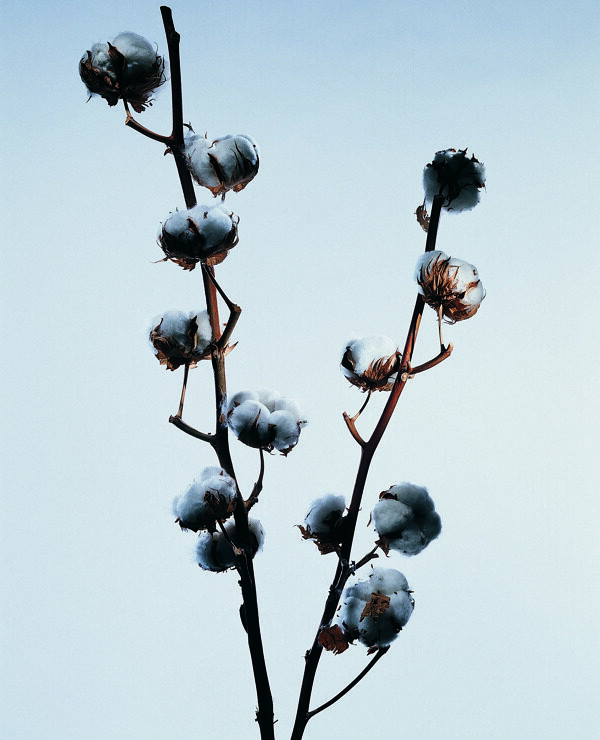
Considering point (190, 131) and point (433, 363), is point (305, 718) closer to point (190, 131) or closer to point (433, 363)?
point (433, 363)

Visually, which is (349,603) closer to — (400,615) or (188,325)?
(400,615)

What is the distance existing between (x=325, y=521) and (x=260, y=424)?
2.2 inches

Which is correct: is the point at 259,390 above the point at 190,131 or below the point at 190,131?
below

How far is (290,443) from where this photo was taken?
0.36 metres

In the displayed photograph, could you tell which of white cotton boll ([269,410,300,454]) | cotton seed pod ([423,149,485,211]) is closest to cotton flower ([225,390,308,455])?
white cotton boll ([269,410,300,454])

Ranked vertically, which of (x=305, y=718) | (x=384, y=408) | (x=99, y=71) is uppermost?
(x=99, y=71)

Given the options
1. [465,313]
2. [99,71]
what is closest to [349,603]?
[465,313]

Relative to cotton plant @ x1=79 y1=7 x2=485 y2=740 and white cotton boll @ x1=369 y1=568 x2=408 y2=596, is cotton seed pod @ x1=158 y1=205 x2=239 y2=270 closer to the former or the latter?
cotton plant @ x1=79 y1=7 x2=485 y2=740

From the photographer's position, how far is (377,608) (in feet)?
1.09

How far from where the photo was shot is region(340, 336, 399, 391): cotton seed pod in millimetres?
358

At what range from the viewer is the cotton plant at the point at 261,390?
0.34 meters

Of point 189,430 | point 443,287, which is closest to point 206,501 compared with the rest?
point 189,430

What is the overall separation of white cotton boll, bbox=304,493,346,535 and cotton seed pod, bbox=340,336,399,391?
59 millimetres

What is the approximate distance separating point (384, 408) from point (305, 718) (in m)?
0.15
